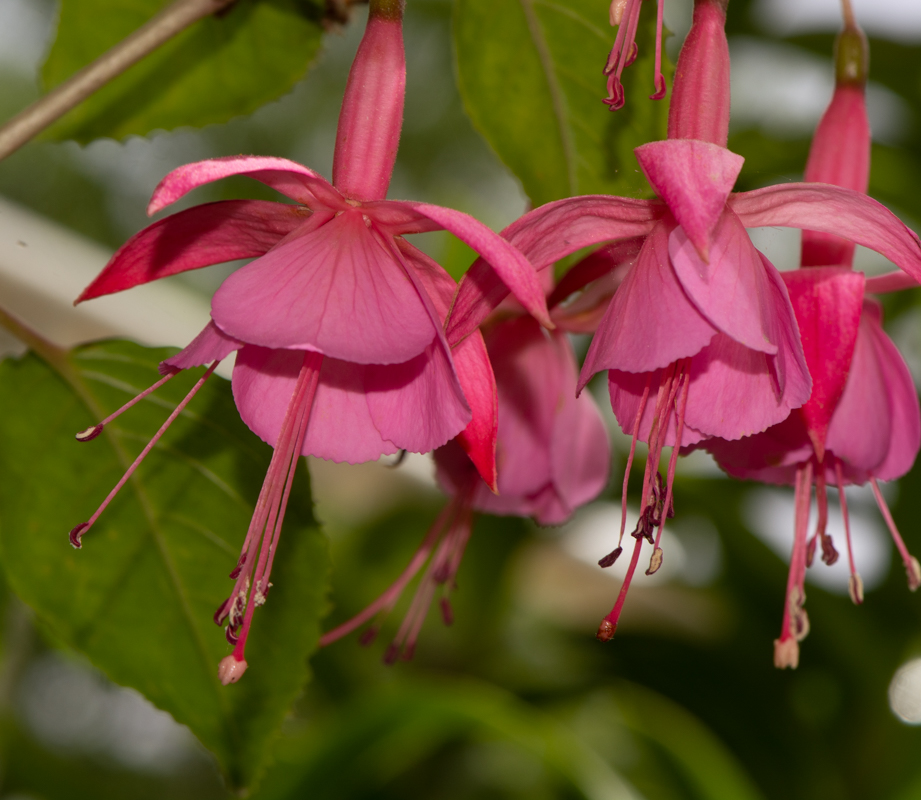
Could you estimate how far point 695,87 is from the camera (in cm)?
30

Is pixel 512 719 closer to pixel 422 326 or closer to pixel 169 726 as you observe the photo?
pixel 422 326

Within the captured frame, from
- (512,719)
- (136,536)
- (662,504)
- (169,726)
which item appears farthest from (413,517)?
(662,504)

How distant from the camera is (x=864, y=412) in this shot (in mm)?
353

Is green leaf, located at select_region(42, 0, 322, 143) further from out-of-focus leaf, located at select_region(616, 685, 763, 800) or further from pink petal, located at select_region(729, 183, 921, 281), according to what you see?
out-of-focus leaf, located at select_region(616, 685, 763, 800)

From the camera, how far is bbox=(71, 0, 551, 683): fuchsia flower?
277 mm

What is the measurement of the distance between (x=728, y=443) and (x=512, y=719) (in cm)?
54

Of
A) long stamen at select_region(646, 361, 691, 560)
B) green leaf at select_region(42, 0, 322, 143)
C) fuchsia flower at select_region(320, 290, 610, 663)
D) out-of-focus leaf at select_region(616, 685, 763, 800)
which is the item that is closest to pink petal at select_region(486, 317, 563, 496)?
fuchsia flower at select_region(320, 290, 610, 663)

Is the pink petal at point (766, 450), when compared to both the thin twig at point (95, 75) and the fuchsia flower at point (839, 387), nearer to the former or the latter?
the fuchsia flower at point (839, 387)

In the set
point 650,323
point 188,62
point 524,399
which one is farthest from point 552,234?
point 188,62

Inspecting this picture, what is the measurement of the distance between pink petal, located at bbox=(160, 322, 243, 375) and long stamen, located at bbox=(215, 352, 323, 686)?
0.03 m

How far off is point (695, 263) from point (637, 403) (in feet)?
0.22

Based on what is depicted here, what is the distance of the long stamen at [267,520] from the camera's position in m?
0.29

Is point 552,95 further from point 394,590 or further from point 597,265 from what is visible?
point 394,590

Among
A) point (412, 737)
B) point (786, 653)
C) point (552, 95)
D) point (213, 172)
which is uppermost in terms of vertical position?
point (552, 95)
